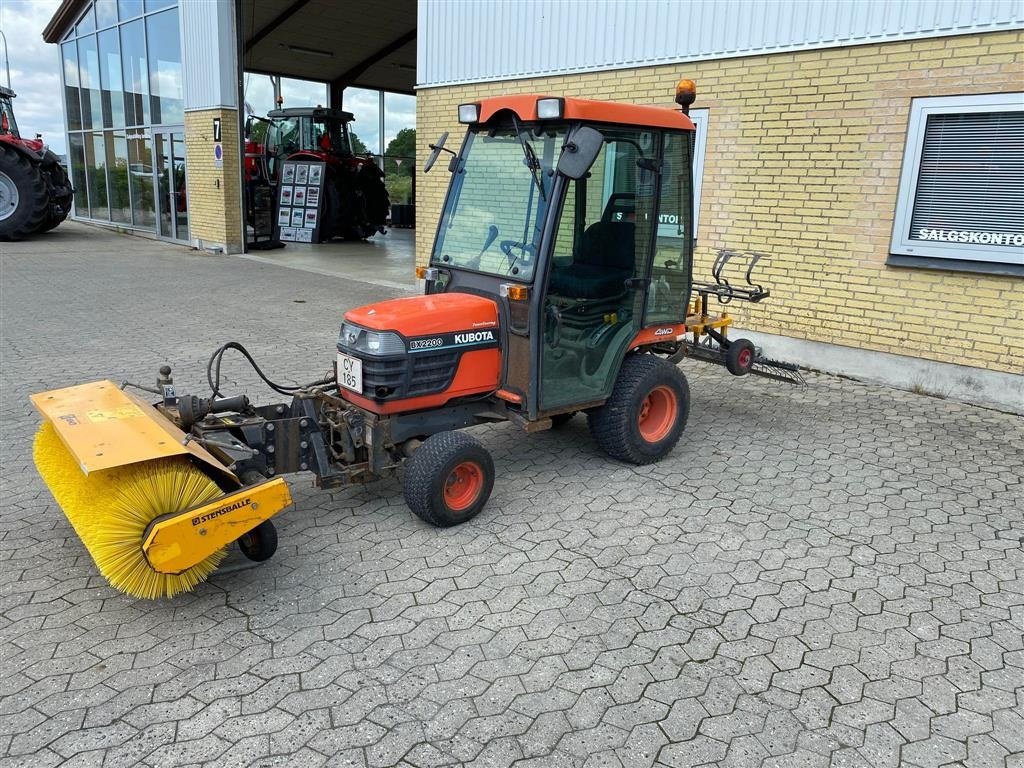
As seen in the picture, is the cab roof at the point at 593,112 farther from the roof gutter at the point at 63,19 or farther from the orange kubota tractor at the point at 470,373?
the roof gutter at the point at 63,19

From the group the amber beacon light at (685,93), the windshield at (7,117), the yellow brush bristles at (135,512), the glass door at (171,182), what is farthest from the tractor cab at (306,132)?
the yellow brush bristles at (135,512)

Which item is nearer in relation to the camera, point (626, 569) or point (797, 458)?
point (626, 569)

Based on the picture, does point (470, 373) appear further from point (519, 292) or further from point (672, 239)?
point (672, 239)

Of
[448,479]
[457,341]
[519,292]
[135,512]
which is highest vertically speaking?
[519,292]

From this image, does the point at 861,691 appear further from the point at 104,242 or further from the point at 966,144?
the point at 104,242

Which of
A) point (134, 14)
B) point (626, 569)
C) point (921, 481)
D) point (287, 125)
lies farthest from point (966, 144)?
point (134, 14)

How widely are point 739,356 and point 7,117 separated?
677 inches

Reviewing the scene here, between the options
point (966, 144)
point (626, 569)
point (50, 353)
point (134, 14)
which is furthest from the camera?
point (134, 14)

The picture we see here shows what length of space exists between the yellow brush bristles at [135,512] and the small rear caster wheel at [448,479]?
96 centimetres

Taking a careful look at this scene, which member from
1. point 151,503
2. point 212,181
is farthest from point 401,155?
point 151,503

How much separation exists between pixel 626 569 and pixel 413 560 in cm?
102

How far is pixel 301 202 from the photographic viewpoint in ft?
56.6

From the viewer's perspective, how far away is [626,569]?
3.65 meters

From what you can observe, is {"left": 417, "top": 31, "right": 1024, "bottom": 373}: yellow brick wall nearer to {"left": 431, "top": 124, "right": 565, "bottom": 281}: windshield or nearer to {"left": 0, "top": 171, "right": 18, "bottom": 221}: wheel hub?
{"left": 431, "top": 124, "right": 565, "bottom": 281}: windshield
